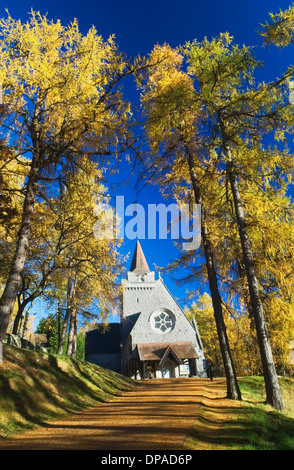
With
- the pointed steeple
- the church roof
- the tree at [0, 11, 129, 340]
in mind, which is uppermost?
the pointed steeple

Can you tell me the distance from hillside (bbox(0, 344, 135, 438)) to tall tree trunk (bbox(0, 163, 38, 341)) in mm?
2012

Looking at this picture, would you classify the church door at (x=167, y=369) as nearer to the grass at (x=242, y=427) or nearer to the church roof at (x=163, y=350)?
the church roof at (x=163, y=350)

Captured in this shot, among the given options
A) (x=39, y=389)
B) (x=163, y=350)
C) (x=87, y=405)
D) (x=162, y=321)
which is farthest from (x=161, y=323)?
(x=39, y=389)

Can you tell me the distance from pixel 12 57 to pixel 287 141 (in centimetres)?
719

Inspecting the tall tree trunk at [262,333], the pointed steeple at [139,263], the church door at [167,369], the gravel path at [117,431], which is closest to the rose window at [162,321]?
the church door at [167,369]

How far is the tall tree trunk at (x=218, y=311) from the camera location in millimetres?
8633

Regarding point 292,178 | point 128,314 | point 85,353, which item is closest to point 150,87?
point 292,178

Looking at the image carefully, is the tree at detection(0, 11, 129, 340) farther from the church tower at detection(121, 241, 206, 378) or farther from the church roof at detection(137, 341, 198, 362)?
the church roof at detection(137, 341, 198, 362)

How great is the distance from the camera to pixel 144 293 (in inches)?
1449

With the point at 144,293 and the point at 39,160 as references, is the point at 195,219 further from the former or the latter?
the point at 144,293

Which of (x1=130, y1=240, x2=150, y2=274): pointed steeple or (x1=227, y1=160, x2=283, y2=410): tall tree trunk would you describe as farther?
(x1=130, y1=240, x2=150, y2=274): pointed steeple

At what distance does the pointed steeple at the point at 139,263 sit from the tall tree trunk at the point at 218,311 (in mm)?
29509

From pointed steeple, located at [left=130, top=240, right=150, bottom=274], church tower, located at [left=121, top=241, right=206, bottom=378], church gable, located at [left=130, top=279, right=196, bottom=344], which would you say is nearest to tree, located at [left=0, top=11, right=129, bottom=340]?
church tower, located at [left=121, top=241, right=206, bottom=378]

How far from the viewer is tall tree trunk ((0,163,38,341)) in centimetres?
554
